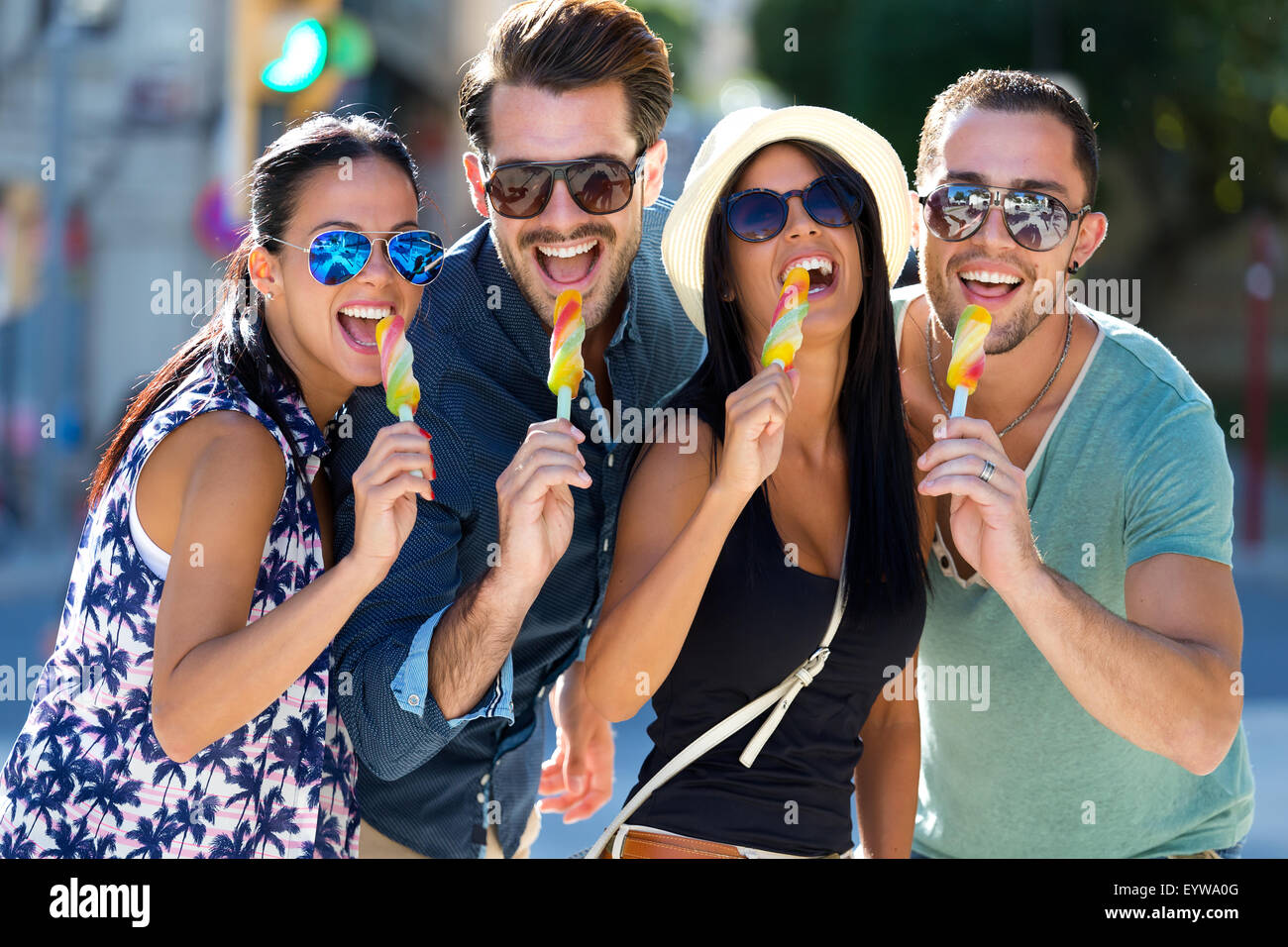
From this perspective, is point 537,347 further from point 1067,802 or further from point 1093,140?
point 1067,802

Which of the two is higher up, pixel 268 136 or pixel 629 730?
pixel 268 136

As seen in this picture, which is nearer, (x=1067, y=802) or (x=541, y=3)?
(x=1067, y=802)

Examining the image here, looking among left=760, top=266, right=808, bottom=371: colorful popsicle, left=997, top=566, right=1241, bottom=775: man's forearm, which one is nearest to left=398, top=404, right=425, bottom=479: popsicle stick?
left=760, top=266, right=808, bottom=371: colorful popsicle

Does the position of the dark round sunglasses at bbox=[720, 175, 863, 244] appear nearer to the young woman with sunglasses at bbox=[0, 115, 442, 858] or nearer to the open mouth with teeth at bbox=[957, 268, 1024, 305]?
the open mouth with teeth at bbox=[957, 268, 1024, 305]

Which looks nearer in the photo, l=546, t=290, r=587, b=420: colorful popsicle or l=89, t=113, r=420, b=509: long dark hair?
l=89, t=113, r=420, b=509: long dark hair

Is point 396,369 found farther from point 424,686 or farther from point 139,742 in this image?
point 139,742

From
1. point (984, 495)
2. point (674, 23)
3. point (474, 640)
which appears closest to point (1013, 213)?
point (984, 495)

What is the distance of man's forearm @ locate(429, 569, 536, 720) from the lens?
301cm

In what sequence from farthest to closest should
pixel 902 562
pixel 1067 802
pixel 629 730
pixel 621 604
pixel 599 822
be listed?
1. pixel 629 730
2. pixel 599 822
3. pixel 1067 802
4. pixel 902 562
5. pixel 621 604

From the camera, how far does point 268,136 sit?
11039 millimetres

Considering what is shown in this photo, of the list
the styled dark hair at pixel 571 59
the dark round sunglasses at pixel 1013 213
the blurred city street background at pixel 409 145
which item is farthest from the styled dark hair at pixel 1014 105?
the blurred city street background at pixel 409 145

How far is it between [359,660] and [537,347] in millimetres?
957

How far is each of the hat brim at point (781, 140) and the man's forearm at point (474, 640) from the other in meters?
0.93

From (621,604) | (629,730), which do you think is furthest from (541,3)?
(629,730)
